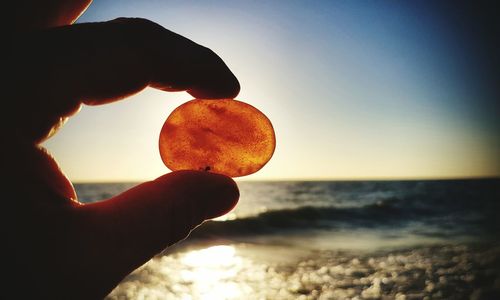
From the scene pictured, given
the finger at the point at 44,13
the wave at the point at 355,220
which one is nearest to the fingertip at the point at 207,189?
the finger at the point at 44,13

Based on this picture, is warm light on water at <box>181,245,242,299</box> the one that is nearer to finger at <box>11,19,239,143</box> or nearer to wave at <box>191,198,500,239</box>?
wave at <box>191,198,500,239</box>

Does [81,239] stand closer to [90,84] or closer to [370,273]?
[90,84]

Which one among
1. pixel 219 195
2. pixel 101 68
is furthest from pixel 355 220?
pixel 101 68

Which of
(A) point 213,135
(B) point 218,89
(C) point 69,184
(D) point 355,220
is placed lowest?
(D) point 355,220

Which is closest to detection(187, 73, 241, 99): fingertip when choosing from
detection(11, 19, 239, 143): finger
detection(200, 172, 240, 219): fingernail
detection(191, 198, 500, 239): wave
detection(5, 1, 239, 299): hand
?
detection(11, 19, 239, 143): finger

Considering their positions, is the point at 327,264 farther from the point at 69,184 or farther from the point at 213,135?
the point at 69,184

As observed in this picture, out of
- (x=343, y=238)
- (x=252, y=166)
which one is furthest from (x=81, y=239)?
(x=343, y=238)

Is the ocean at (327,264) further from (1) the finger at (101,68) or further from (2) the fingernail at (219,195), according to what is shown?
(1) the finger at (101,68)
